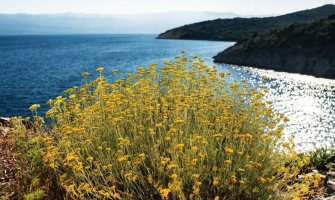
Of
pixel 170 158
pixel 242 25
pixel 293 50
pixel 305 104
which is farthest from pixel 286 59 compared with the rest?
pixel 242 25

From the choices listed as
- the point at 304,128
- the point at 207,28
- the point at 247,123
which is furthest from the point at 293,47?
the point at 207,28

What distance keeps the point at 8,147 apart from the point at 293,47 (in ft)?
209

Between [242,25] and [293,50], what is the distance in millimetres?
88710

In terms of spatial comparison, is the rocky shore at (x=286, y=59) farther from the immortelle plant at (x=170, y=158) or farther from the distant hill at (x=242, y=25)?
the distant hill at (x=242, y=25)

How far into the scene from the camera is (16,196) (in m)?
6.06

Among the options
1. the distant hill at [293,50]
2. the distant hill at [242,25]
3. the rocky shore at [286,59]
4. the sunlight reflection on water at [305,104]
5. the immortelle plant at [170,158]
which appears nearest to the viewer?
the immortelle plant at [170,158]

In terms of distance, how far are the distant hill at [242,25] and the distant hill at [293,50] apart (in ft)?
204

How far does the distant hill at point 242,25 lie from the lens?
14212 centimetres

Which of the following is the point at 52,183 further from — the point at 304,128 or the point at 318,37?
the point at 318,37

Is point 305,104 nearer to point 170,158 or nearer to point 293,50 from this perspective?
point 293,50

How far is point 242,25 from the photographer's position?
150375 millimetres

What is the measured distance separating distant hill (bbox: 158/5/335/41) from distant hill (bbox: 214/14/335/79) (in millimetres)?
62288

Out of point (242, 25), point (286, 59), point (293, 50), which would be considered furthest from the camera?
point (242, 25)

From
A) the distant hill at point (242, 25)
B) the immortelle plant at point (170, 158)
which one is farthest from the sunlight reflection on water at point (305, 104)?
the distant hill at point (242, 25)
